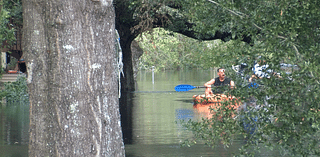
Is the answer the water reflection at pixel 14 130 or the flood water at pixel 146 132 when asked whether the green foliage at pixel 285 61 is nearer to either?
the flood water at pixel 146 132

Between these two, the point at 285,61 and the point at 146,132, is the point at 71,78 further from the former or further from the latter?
the point at 146,132

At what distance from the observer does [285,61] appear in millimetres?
5004

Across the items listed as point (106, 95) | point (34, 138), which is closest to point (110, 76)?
point (106, 95)

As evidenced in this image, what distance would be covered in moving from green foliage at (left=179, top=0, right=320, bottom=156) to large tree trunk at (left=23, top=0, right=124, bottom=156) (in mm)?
1490

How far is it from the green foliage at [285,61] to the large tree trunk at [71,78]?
1.49 meters

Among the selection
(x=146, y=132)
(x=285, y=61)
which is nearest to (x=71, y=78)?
(x=285, y=61)

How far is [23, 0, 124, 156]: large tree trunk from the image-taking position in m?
4.80

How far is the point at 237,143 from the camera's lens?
31.1ft

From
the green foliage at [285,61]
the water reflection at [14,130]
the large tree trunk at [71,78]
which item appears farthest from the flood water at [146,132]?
the large tree trunk at [71,78]

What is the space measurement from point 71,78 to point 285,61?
7.21 feet

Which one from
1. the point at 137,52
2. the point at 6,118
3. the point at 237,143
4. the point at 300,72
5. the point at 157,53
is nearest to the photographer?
the point at 300,72

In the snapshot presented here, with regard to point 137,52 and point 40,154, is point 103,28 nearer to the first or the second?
point 40,154

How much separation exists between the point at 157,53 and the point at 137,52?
593 inches

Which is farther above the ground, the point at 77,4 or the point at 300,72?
the point at 77,4
